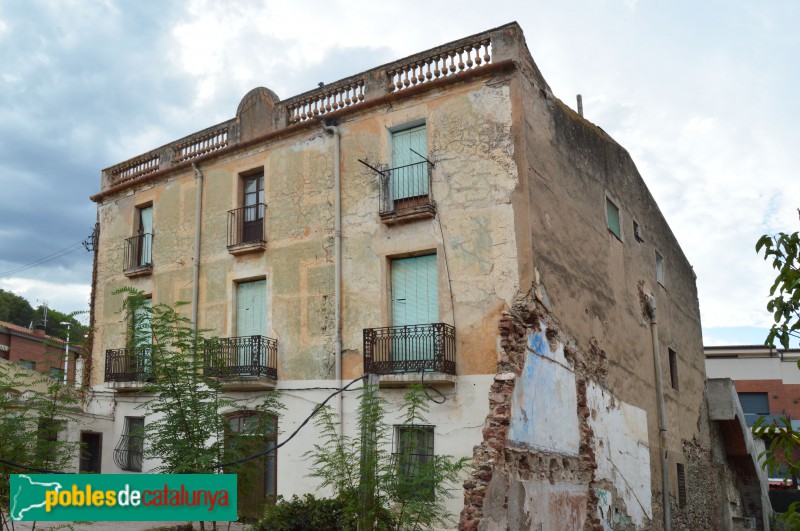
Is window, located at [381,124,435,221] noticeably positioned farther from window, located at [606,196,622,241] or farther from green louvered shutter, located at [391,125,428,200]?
window, located at [606,196,622,241]

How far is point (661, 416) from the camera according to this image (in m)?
19.7

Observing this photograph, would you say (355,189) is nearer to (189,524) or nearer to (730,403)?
(189,524)

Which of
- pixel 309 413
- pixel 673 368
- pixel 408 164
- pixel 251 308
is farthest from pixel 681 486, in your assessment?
pixel 251 308

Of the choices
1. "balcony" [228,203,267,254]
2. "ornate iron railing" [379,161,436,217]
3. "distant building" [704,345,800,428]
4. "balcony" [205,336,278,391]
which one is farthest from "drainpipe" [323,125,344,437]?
"distant building" [704,345,800,428]

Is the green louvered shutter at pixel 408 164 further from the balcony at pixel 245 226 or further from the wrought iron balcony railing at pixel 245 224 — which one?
the wrought iron balcony railing at pixel 245 224

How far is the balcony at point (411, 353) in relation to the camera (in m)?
13.6

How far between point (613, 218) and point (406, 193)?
6288 millimetres

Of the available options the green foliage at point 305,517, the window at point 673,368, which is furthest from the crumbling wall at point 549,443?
the window at point 673,368

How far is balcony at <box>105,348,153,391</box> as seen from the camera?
715 inches

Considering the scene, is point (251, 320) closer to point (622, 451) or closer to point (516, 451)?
point (516, 451)

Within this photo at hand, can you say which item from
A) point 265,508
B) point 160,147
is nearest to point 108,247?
point 160,147

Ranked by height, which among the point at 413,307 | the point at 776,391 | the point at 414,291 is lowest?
the point at 776,391

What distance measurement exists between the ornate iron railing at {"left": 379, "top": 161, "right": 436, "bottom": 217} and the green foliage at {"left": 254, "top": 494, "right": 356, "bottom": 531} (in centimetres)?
570

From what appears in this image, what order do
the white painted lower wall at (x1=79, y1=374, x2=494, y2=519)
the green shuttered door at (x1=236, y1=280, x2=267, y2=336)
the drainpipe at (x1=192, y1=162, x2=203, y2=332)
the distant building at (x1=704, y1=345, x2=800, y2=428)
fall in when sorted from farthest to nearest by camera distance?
the distant building at (x1=704, y1=345, x2=800, y2=428) < the drainpipe at (x1=192, y1=162, x2=203, y2=332) < the green shuttered door at (x1=236, y1=280, x2=267, y2=336) < the white painted lower wall at (x1=79, y1=374, x2=494, y2=519)
